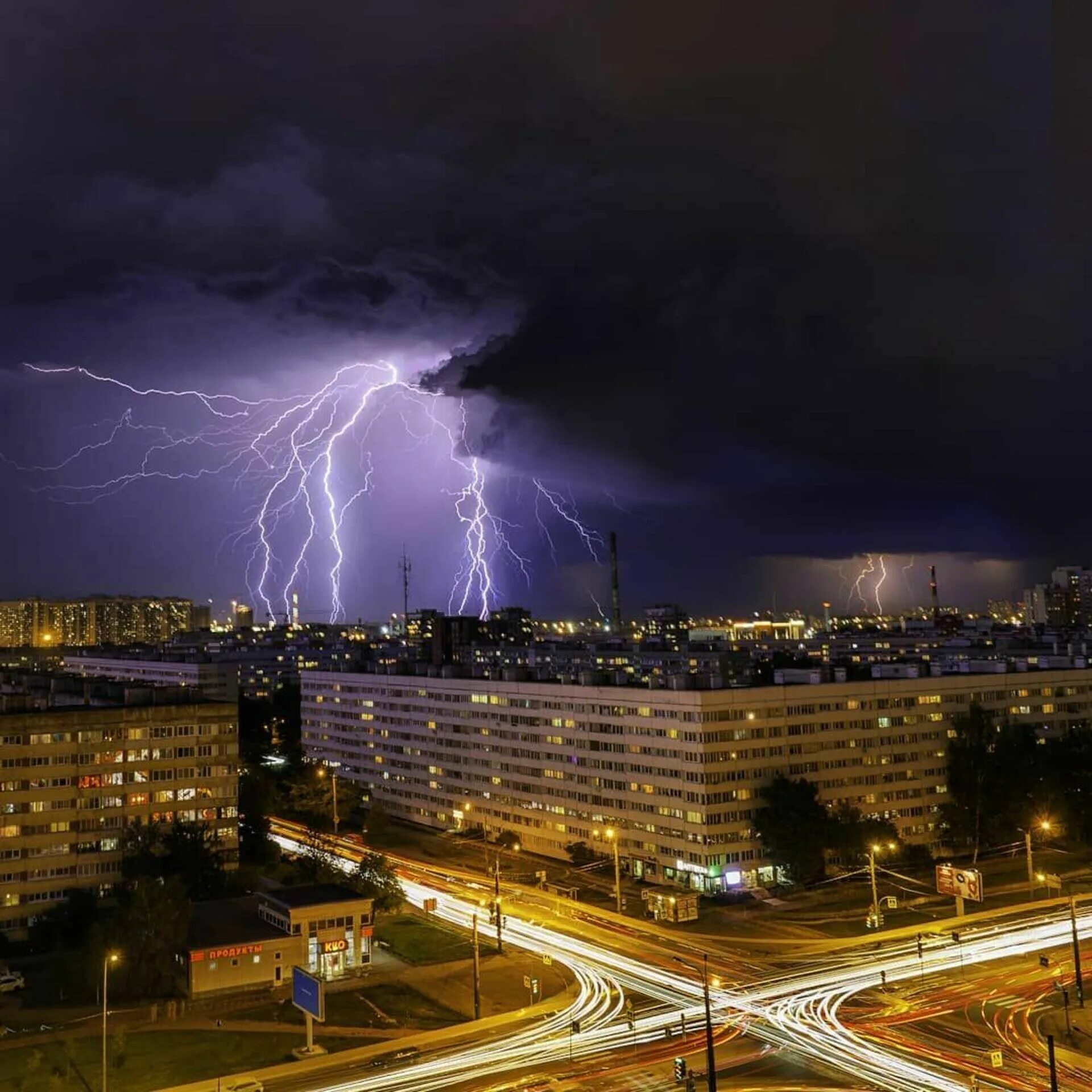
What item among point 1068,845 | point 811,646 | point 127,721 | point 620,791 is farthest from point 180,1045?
point 811,646

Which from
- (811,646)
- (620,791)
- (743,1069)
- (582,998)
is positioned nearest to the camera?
(743,1069)

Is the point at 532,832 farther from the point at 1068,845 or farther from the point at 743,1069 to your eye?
the point at 743,1069

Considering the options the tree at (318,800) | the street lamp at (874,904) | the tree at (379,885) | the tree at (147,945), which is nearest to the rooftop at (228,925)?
the tree at (147,945)

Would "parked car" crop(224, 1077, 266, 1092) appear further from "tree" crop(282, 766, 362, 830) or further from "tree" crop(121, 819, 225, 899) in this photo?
"tree" crop(282, 766, 362, 830)

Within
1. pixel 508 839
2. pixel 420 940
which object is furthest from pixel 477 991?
pixel 508 839

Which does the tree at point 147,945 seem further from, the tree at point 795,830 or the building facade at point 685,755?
the tree at point 795,830

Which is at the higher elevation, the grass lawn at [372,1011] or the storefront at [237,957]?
the storefront at [237,957]
